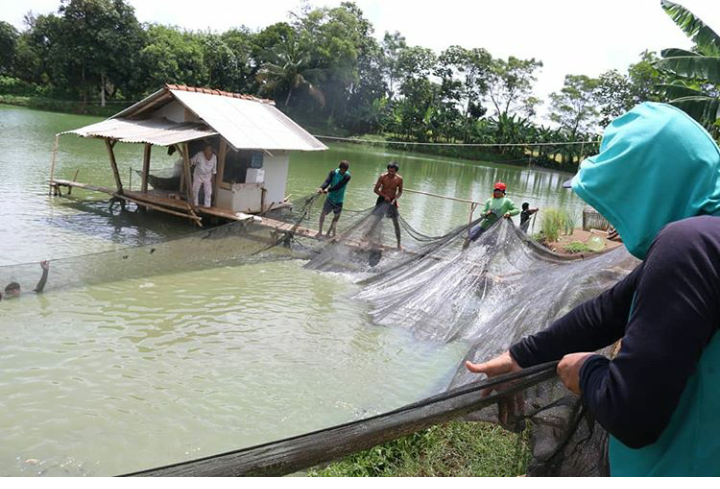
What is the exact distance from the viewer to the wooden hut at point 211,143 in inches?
387


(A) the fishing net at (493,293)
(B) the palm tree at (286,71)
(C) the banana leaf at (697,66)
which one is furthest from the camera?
(B) the palm tree at (286,71)

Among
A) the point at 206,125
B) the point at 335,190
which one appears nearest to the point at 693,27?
the point at 335,190

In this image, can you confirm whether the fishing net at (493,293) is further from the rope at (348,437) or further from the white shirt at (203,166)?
the white shirt at (203,166)

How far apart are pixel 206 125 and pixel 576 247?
732 cm

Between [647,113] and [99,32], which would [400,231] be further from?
[99,32]

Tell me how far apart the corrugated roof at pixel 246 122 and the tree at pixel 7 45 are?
40796mm

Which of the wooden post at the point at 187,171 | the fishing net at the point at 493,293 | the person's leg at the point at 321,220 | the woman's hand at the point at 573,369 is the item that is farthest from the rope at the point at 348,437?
the wooden post at the point at 187,171

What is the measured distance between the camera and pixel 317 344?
5.67 metres

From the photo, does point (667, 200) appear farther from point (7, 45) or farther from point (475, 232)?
point (7, 45)

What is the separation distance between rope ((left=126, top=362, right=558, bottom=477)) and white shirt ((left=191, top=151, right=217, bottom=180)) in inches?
358

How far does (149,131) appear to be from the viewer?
10102 millimetres

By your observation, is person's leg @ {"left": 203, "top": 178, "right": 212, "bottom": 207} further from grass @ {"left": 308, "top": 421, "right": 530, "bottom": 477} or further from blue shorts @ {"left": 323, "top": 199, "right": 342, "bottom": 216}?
grass @ {"left": 308, "top": 421, "right": 530, "bottom": 477}
